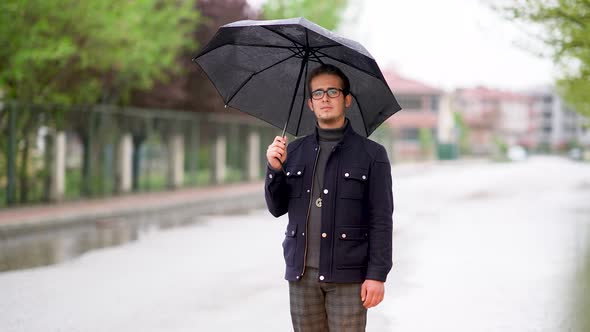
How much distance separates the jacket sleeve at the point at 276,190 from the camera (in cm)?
347

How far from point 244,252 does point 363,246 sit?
7.57 meters

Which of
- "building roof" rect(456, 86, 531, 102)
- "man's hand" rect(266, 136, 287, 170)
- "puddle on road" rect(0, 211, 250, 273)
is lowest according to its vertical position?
"puddle on road" rect(0, 211, 250, 273)

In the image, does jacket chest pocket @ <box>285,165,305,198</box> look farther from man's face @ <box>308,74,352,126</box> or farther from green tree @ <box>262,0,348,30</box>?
green tree @ <box>262,0,348,30</box>

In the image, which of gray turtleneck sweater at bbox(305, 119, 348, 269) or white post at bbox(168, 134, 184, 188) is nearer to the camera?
gray turtleneck sweater at bbox(305, 119, 348, 269)

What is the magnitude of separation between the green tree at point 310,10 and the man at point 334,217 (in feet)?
82.6

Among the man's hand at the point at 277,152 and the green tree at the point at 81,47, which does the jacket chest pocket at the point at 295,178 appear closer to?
the man's hand at the point at 277,152

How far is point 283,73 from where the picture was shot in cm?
407

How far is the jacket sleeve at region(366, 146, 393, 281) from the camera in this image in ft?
11.1

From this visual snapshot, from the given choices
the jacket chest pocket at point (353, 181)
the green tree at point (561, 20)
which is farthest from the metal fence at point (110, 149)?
the jacket chest pocket at point (353, 181)

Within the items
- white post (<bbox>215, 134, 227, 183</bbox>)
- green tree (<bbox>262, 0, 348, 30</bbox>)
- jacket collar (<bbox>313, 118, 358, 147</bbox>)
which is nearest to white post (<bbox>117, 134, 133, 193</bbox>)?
white post (<bbox>215, 134, 227, 183</bbox>)

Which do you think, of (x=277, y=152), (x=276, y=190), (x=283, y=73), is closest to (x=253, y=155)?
(x=283, y=73)

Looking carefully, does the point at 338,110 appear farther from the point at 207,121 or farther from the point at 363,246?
the point at 207,121

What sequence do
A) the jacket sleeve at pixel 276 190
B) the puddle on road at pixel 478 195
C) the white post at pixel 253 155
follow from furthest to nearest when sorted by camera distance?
1. the white post at pixel 253 155
2. the puddle on road at pixel 478 195
3. the jacket sleeve at pixel 276 190

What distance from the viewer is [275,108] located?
411 cm
